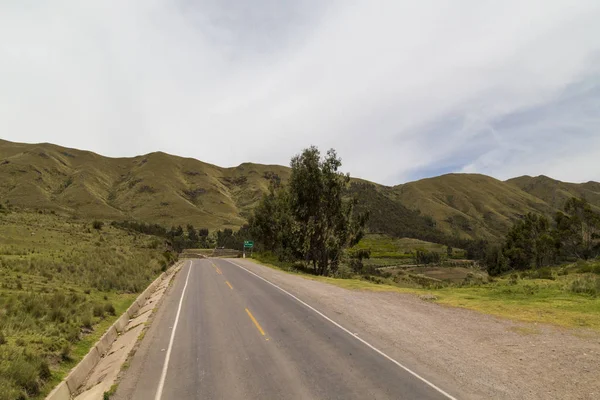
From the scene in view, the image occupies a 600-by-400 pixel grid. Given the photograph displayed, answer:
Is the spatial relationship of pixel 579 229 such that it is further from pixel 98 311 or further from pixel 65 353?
pixel 65 353

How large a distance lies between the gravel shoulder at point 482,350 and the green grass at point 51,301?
9.03 meters

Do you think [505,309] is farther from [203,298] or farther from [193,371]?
[203,298]

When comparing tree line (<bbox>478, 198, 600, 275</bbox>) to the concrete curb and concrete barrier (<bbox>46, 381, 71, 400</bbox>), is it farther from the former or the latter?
concrete barrier (<bbox>46, 381, 71, 400</bbox>)

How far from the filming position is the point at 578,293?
1733 centimetres

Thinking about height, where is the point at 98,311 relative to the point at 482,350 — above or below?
below

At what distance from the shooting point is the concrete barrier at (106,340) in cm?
1173

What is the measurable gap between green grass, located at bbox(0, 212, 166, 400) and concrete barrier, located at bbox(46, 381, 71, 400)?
8.3 inches

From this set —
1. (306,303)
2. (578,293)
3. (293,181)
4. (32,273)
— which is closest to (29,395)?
(306,303)

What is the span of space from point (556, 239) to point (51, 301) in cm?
8148

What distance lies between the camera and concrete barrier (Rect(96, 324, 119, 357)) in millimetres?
11728

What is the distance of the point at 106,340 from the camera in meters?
12.5

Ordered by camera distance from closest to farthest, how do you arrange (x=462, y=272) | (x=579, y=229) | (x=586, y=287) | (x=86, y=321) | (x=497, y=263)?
(x=86, y=321), (x=586, y=287), (x=579, y=229), (x=497, y=263), (x=462, y=272)

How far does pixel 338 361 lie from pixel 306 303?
8286 mm

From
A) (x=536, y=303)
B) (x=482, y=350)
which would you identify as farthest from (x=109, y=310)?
(x=536, y=303)
